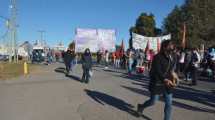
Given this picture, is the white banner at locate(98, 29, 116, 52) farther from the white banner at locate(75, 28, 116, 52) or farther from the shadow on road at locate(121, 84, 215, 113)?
the shadow on road at locate(121, 84, 215, 113)

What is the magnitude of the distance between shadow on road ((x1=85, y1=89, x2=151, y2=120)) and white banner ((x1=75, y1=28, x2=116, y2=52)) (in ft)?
84.5

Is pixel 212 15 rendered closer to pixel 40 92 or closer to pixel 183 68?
pixel 183 68

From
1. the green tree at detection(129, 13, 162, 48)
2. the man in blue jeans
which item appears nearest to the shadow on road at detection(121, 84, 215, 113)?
the man in blue jeans

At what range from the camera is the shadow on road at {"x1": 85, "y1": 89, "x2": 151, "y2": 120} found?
12336 millimetres

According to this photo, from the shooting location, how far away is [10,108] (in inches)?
507

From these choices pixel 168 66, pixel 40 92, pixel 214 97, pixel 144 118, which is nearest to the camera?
pixel 168 66

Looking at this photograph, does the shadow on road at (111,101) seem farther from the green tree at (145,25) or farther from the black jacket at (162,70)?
the green tree at (145,25)

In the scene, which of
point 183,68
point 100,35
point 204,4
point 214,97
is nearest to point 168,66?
point 214,97

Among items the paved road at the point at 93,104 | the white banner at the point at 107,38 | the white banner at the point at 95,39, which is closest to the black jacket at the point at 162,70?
the paved road at the point at 93,104

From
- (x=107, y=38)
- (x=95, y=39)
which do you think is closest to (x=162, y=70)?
(x=107, y=38)

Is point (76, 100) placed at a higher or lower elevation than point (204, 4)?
lower

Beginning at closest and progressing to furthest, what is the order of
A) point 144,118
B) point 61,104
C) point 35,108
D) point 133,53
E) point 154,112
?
point 144,118 < point 154,112 < point 35,108 < point 61,104 < point 133,53

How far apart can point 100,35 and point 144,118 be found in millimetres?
32900

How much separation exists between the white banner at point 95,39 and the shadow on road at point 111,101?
84.5 ft
